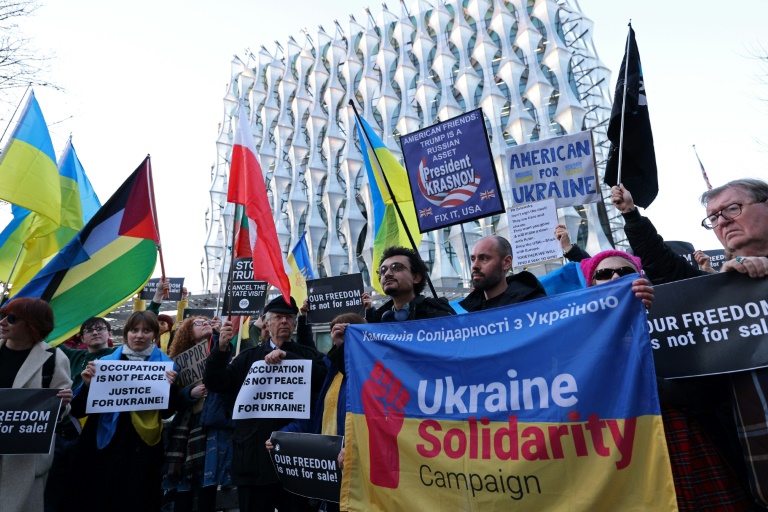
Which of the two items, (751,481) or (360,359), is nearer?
(751,481)

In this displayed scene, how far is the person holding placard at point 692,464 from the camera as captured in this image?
225 centimetres

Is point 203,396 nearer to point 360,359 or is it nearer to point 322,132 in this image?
point 360,359

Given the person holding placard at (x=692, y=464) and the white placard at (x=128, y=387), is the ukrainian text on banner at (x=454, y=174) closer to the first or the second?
the white placard at (x=128, y=387)

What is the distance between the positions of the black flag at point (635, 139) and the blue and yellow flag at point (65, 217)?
5398mm

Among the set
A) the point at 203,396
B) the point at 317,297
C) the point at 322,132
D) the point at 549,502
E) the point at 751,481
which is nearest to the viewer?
the point at 751,481

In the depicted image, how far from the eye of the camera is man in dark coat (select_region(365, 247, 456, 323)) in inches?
145

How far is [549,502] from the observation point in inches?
95.0

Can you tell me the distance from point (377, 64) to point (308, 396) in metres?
39.8

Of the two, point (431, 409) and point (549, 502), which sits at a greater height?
point (431, 409)

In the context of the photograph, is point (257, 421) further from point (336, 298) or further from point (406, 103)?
point (406, 103)

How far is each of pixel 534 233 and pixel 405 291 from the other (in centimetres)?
324

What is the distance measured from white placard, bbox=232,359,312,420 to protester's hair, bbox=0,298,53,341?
142 cm

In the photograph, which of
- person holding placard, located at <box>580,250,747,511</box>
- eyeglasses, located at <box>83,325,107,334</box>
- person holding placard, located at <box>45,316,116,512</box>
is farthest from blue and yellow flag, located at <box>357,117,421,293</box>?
person holding placard, located at <box>580,250,747,511</box>

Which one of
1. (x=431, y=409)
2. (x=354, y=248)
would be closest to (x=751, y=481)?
(x=431, y=409)
